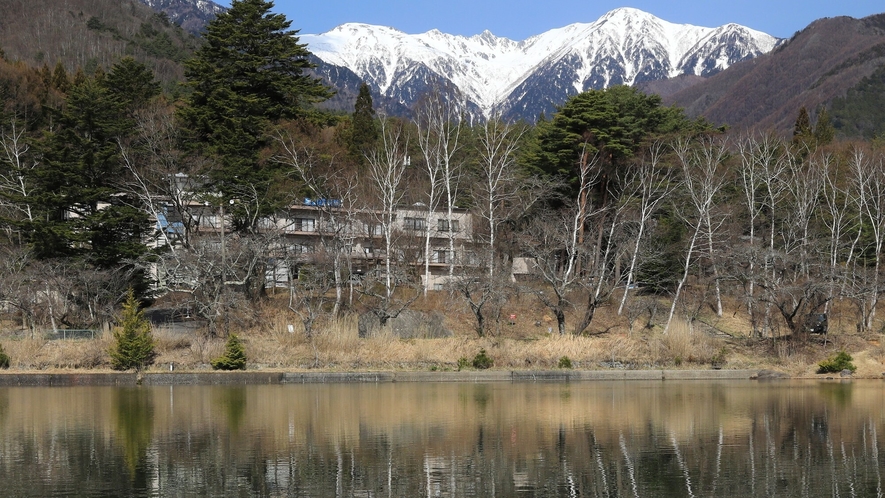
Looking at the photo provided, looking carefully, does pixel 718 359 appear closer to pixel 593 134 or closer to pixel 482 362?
pixel 482 362

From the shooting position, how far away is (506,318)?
38.4 m

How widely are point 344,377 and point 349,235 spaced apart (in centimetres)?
1167

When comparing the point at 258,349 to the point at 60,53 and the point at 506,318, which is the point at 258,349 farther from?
the point at 60,53

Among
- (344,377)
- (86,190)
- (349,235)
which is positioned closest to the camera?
(344,377)

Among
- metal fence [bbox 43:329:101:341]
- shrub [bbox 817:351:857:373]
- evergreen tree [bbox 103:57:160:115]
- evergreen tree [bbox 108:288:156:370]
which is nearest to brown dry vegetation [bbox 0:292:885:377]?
shrub [bbox 817:351:857:373]

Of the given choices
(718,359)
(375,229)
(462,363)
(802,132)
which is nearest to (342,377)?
(462,363)

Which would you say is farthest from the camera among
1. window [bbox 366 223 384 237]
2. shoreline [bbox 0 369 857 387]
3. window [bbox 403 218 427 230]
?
window [bbox 403 218 427 230]

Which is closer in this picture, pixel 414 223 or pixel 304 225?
pixel 414 223

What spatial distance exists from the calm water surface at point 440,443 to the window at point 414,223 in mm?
21270

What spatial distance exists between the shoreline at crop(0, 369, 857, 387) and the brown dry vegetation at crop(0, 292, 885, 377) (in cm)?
77

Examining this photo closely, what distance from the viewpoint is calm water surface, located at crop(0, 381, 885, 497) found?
1322cm

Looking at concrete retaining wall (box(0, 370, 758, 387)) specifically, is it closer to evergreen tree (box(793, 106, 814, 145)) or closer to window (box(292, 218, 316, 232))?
window (box(292, 218, 316, 232))

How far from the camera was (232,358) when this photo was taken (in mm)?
28359

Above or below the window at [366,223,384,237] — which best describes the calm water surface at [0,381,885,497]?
below
